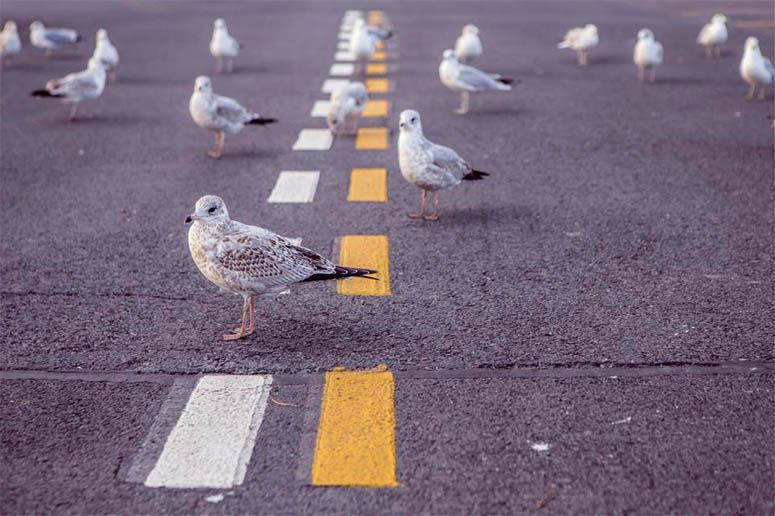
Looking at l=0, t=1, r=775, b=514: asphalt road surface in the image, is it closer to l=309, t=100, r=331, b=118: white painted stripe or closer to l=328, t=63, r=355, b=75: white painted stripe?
l=309, t=100, r=331, b=118: white painted stripe

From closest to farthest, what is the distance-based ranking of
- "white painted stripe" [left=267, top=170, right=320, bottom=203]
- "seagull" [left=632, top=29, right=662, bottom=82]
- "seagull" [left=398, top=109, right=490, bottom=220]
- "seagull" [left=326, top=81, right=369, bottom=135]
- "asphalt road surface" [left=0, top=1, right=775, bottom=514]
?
1. "asphalt road surface" [left=0, top=1, right=775, bottom=514]
2. "seagull" [left=398, top=109, right=490, bottom=220]
3. "white painted stripe" [left=267, top=170, right=320, bottom=203]
4. "seagull" [left=326, top=81, right=369, bottom=135]
5. "seagull" [left=632, top=29, right=662, bottom=82]

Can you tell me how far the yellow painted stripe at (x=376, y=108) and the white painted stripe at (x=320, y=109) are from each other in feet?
1.50

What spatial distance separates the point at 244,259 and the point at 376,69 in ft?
34.5

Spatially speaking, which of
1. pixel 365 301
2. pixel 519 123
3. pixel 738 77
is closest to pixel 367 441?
pixel 365 301

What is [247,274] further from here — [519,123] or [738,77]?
[738,77]

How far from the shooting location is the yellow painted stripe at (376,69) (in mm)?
15027

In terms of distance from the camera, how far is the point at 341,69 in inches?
602

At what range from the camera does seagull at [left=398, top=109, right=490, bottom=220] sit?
741 cm

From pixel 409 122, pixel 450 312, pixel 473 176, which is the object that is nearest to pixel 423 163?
pixel 409 122

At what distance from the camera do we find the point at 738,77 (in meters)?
14.3

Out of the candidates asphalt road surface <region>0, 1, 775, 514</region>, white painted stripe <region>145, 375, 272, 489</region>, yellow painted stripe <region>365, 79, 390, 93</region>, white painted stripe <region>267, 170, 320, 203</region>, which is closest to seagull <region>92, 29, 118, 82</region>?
asphalt road surface <region>0, 1, 775, 514</region>

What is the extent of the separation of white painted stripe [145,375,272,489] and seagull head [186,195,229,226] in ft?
3.13

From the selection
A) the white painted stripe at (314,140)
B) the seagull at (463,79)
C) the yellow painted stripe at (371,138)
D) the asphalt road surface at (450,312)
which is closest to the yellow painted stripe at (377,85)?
the asphalt road surface at (450,312)

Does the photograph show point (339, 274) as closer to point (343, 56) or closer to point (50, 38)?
point (343, 56)
